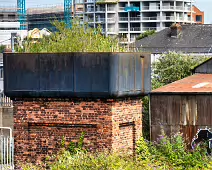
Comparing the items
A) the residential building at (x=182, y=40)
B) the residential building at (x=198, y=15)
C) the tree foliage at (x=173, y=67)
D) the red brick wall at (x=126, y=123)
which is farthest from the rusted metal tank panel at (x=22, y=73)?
the residential building at (x=198, y=15)

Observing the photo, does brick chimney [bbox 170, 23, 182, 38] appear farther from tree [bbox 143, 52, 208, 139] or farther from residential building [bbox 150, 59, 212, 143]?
residential building [bbox 150, 59, 212, 143]

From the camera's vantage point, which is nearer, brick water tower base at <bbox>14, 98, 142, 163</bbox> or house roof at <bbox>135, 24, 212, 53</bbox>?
brick water tower base at <bbox>14, 98, 142, 163</bbox>

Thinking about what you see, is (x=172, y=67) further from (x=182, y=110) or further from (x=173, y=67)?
(x=182, y=110)

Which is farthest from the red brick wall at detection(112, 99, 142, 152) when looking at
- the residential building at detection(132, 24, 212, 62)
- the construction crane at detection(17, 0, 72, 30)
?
the construction crane at detection(17, 0, 72, 30)

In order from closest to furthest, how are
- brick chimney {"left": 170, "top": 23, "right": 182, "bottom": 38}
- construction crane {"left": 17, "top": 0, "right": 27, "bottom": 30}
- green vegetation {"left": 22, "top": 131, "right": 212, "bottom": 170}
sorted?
1. green vegetation {"left": 22, "top": 131, "right": 212, "bottom": 170}
2. brick chimney {"left": 170, "top": 23, "right": 182, "bottom": 38}
3. construction crane {"left": 17, "top": 0, "right": 27, "bottom": 30}

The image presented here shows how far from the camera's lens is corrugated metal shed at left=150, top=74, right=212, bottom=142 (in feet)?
105

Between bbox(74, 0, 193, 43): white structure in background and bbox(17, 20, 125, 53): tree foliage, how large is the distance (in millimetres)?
119617

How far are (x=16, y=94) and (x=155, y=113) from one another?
13.5m

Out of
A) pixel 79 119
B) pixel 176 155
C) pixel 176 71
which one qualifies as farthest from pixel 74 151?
pixel 176 71

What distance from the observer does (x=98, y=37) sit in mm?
21875

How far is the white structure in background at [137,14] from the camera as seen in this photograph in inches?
5655

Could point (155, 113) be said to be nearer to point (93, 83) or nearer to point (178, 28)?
point (93, 83)

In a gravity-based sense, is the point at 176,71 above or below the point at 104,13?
below

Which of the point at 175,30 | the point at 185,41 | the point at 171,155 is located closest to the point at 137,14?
the point at 175,30
